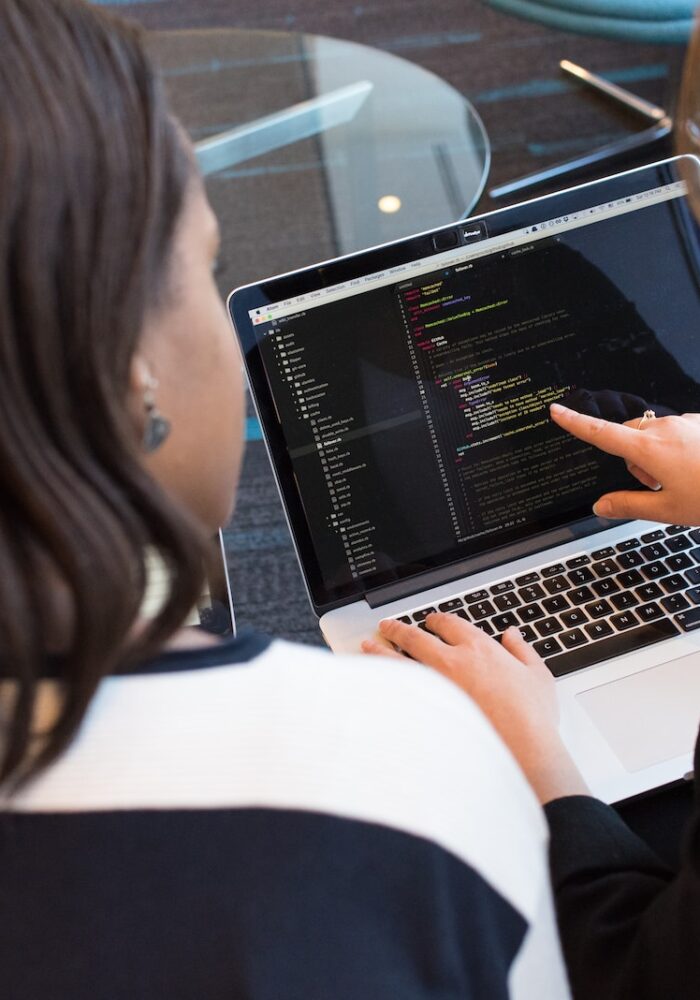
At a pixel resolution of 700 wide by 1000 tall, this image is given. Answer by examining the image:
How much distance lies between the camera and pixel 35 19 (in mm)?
467

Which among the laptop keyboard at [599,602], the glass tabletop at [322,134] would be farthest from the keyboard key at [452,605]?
the glass tabletop at [322,134]

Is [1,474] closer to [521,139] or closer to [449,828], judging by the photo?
[449,828]

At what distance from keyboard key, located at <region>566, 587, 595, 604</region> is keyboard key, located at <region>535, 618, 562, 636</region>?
3cm

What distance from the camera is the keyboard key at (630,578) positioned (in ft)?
3.07

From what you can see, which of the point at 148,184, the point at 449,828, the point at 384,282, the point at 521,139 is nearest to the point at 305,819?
the point at 449,828

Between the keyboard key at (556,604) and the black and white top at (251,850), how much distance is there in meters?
0.44

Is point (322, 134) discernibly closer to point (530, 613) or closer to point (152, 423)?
point (530, 613)

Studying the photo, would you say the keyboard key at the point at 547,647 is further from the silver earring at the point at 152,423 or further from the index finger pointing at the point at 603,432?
the silver earring at the point at 152,423

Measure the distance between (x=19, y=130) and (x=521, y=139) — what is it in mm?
2094

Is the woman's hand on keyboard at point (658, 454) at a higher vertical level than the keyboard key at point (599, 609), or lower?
higher

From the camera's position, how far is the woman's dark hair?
0.41 metres

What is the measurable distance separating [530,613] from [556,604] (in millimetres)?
27

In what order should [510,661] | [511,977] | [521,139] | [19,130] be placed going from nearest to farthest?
1. [19,130]
2. [511,977]
3. [510,661]
4. [521,139]

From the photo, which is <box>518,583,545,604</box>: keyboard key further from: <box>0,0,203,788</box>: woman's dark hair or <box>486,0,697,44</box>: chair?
<box>486,0,697,44</box>: chair
